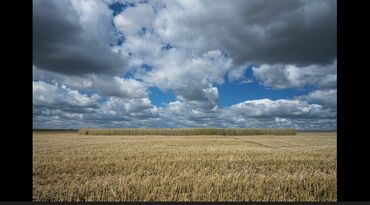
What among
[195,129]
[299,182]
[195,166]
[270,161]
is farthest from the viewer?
[195,129]

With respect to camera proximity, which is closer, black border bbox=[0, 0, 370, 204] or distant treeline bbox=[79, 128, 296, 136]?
black border bbox=[0, 0, 370, 204]

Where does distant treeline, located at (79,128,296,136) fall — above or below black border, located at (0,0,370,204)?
below

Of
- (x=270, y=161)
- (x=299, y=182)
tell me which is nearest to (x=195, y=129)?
(x=270, y=161)

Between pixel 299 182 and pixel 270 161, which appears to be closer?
pixel 299 182
